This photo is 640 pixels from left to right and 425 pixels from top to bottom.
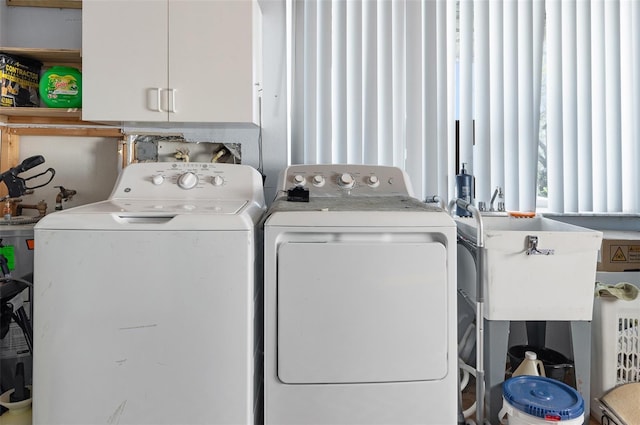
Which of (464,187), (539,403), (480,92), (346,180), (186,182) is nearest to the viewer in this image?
(539,403)

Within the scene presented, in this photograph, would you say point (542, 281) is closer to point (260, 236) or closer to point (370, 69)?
point (260, 236)

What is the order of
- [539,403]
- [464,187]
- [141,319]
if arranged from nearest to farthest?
[141,319] → [539,403] → [464,187]

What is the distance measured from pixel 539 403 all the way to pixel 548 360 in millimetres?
544

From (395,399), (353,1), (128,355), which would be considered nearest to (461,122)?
(353,1)

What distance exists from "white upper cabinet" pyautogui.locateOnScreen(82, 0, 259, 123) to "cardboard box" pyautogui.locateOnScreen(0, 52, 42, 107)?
0.49 m

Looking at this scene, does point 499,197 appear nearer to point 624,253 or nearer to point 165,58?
point 624,253

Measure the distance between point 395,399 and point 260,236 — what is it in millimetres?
691

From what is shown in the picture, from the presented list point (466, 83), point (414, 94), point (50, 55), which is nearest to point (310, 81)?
point (414, 94)

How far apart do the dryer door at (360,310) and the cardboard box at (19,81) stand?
1.66 m

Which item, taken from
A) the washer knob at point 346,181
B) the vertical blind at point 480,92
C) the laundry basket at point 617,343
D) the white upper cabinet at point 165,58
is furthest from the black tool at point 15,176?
the laundry basket at point 617,343

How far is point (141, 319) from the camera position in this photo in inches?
46.4

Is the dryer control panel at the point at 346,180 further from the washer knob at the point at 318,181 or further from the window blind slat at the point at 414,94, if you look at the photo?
the window blind slat at the point at 414,94

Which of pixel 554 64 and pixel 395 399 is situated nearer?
pixel 395 399

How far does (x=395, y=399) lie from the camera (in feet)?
4.22
